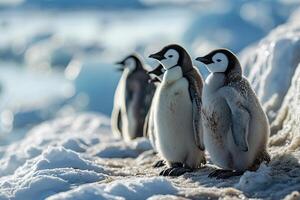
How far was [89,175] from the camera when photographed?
5082mm

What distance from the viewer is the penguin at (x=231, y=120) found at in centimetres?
479

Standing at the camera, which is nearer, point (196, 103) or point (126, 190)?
point (126, 190)

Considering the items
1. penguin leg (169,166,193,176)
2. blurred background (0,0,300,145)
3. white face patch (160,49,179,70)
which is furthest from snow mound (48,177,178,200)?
blurred background (0,0,300,145)

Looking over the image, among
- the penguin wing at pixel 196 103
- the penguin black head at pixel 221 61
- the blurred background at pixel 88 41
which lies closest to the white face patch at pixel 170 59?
the penguin wing at pixel 196 103

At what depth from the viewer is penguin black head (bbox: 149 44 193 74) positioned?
5.48 metres

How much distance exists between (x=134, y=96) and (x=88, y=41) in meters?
26.6

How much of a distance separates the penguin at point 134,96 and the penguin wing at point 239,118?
4.25m

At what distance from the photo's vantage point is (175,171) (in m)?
5.23

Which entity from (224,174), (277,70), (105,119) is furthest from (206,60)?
(105,119)

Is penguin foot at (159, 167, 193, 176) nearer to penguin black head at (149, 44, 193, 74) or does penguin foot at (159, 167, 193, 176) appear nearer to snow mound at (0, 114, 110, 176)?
penguin black head at (149, 44, 193, 74)

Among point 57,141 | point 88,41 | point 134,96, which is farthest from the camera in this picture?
point 88,41

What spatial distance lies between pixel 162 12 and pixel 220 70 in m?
50.2

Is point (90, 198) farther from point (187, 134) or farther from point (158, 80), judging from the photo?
point (158, 80)

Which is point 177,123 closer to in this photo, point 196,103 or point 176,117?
point 176,117
